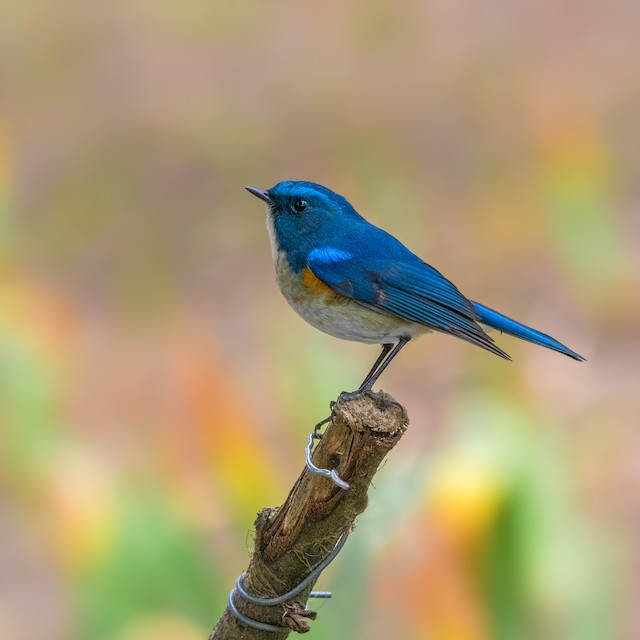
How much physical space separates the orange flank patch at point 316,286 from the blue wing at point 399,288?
11mm

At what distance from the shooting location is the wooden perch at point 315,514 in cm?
195

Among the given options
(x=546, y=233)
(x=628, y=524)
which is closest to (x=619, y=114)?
(x=546, y=233)

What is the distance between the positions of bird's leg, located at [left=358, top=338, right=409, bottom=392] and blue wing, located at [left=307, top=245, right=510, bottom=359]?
111 millimetres

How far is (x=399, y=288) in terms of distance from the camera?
2525 millimetres

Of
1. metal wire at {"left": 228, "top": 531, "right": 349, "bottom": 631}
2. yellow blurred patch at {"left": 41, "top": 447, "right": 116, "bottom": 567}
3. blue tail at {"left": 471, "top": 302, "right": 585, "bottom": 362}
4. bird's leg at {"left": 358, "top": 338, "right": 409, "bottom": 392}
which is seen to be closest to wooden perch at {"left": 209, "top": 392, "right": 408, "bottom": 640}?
metal wire at {"left": 228, "top": 531, "right": 349, "bottom": 631}

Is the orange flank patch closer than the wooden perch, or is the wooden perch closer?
the wooden perch

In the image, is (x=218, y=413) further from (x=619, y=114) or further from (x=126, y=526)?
(x=619, y=114)

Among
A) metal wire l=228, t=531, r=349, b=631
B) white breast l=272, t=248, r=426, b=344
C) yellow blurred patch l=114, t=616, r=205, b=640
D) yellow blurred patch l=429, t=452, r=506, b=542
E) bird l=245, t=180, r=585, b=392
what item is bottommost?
yellow blurred patch l=114, t=616, r=205, b=640

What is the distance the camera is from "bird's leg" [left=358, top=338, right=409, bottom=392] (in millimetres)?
2422

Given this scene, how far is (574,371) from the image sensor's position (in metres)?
6.00

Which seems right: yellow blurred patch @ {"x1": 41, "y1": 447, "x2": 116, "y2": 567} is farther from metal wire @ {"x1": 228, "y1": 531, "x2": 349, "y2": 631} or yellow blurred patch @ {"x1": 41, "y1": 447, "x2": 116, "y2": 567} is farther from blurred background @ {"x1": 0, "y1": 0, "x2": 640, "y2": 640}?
metal wire @ {"x1": 228, "y1": 531, "x2": 349, "y2": 631}

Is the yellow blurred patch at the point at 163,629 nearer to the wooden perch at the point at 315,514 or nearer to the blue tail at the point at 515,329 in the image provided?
the wooden perch at the point at 315,514

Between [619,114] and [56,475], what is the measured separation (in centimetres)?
659

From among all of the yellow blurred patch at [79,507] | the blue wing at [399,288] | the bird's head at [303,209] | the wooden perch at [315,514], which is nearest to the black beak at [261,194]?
the bird's head at [303,209]
